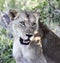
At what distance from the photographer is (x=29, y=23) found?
6.91 ft

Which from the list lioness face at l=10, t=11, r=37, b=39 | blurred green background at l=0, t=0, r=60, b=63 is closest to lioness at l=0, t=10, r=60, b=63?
lioness face at l=10, t=11, r=37, b=39

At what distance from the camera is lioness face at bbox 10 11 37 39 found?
81.5 inches

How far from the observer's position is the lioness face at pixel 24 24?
2070 mm

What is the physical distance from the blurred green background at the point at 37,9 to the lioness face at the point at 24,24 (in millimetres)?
309

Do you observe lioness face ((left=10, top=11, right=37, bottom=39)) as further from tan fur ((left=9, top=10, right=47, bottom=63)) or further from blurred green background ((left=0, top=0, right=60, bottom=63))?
blurred green background ((left=0, top=0, right=60, bottom=63))

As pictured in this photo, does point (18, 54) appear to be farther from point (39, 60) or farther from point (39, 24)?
point (39, 24)

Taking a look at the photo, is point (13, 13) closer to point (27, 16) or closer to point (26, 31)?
point (27, 16)

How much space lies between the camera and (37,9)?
8.23 feet

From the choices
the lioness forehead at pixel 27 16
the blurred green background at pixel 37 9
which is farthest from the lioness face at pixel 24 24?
the blurred green background at pixel 37 9

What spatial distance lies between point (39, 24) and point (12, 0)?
42.4 inches

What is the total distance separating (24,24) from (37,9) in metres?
0.45

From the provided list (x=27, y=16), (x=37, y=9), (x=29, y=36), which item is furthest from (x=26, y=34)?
(x=37, y=9)

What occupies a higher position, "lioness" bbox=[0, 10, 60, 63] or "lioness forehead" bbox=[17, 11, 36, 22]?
"lioness forehead" bbox=[17, 11, 36, 22]

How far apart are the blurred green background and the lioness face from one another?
1.01 feet
